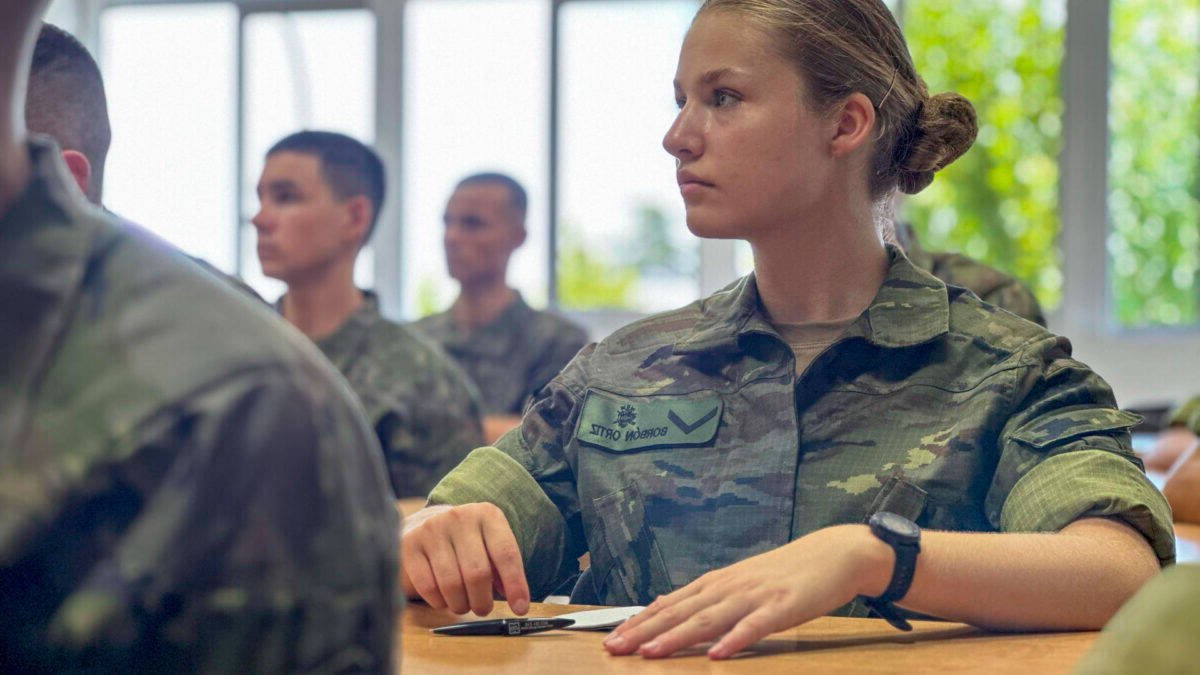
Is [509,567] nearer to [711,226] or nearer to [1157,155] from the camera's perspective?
[711,226]

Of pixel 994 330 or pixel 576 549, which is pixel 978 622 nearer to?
pixel 994 330

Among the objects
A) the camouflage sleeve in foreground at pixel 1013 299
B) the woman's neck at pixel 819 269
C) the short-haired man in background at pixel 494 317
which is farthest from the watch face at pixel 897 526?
the short-haired man in background at pixel 494 317

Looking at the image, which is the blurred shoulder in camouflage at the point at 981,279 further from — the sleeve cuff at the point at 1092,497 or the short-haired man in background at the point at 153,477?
the short-haired man in background at the point at 153,477

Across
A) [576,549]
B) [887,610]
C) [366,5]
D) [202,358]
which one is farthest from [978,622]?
[366,5]

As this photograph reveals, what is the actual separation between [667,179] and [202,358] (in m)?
6.22

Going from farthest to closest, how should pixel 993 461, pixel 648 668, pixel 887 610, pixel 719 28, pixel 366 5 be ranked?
pixel 366 5 → pixel 719 28 → pixel 993 461 → pixel 887 610 → pixel 648 668

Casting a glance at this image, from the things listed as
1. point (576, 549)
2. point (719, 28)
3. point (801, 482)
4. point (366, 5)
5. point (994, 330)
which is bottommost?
point (576, 549)

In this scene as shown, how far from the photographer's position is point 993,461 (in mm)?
1515

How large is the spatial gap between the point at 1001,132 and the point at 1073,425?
5.24 meters

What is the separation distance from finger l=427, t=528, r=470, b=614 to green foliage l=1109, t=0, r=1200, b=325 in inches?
223

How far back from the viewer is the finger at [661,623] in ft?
3.64

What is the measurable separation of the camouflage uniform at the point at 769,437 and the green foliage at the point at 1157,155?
5.14 meters

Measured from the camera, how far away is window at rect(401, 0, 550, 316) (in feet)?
22.3

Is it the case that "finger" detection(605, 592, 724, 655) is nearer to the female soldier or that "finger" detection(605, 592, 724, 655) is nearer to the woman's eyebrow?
the female soldier
